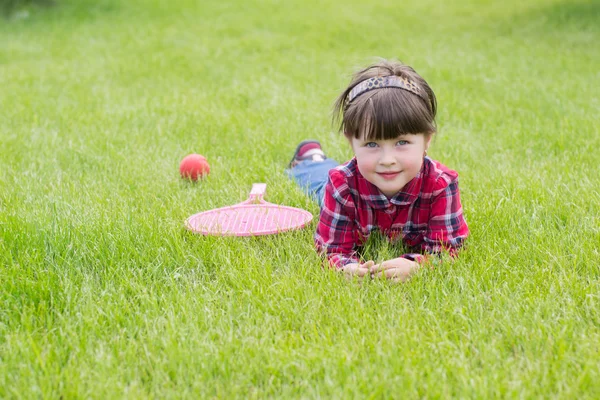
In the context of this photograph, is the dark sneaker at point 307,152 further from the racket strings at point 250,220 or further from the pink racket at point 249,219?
the racket strings at point 250,220

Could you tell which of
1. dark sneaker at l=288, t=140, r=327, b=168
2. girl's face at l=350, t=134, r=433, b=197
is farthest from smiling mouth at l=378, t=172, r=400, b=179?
dark sneaker at l=288, t=140, r=327, b=168

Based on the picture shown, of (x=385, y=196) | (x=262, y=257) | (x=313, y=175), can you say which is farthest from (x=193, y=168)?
(x=385, y=196)

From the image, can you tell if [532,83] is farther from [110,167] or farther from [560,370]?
[560,370]

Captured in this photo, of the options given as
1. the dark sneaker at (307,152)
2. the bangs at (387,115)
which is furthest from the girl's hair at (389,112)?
the dark sneaker at (307,152)

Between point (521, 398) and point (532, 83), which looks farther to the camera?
point (532, 83)

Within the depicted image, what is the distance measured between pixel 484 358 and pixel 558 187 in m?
1.79

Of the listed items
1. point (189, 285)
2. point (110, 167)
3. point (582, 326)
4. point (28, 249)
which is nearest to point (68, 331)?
point (189, 285)

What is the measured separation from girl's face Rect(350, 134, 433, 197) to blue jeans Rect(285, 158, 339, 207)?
2.64 feet

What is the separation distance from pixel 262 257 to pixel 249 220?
34 cm

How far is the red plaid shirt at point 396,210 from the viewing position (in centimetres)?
282

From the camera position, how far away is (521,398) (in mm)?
1847

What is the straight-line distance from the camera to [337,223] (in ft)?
9.39

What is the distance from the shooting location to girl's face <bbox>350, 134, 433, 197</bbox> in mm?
2660

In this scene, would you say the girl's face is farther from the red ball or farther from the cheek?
the red ball
